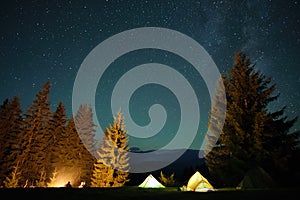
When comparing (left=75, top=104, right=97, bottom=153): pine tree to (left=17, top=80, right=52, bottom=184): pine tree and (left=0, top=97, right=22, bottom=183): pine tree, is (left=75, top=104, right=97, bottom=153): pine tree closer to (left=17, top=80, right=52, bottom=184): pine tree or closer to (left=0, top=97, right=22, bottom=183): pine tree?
(left=17, top=80, right=52, bottom=184): pine tree

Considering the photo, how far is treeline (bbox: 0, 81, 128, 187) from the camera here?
3095 cm

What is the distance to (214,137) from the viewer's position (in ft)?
72.1

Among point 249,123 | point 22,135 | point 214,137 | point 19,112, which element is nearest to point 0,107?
point 19,112

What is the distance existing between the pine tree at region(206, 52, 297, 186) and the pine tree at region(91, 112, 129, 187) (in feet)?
34.9

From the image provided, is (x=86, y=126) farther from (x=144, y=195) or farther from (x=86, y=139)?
(x=144, y=195)

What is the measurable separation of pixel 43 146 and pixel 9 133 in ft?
18.1

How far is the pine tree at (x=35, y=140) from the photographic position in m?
31.2

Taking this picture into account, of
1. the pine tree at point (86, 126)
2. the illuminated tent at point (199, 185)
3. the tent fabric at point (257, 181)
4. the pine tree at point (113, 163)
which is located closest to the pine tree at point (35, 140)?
the pine tree at point (86, 126)

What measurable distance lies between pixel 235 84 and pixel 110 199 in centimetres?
1772

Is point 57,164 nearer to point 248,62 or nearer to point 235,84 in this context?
point 235,84

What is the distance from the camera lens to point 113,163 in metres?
26.0

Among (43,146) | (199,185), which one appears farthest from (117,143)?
(199,185)

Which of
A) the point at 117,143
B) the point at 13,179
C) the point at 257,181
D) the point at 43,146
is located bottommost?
the point at 257,181

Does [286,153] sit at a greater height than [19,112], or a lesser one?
lesser
